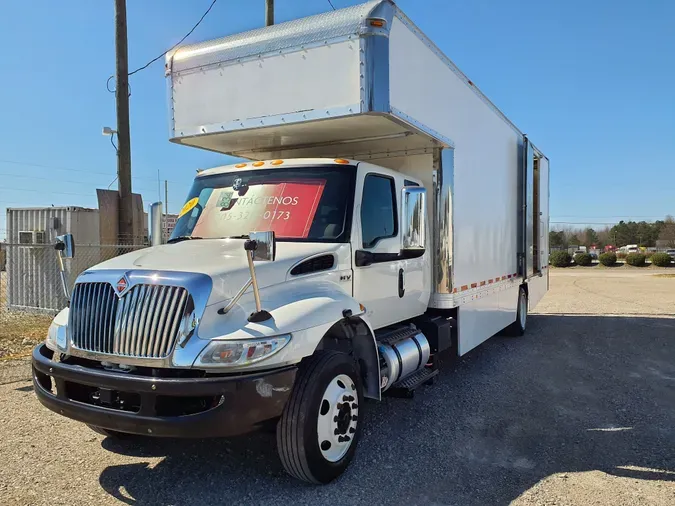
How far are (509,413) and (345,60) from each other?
375cm

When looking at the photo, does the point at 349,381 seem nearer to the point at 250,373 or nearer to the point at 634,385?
the point at 250,373

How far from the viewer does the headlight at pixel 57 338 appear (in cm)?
372

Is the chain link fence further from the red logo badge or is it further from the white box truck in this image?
the red logo badge

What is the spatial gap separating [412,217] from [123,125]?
701 centimetres

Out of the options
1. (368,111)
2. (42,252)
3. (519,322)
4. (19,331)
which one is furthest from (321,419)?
(42,252)

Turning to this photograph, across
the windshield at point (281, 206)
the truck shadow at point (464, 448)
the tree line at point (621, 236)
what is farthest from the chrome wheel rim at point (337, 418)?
the tree line at point (621, 236)

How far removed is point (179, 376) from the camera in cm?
326

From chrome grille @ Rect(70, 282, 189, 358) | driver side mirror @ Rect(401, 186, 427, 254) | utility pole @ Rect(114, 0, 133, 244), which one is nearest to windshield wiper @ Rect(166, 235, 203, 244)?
chrome grille @ Rect(70, 282, 189, 358)

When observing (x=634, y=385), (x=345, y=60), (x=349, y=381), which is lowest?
(x=634, y=385)

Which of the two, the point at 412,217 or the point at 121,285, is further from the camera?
the point at 412,217

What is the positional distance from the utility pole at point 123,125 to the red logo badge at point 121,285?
6765mm

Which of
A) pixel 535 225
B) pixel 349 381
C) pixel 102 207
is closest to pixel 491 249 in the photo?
pixel 535 225

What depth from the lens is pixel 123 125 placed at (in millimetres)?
9508

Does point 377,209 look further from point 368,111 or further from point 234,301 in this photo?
point 234,301
